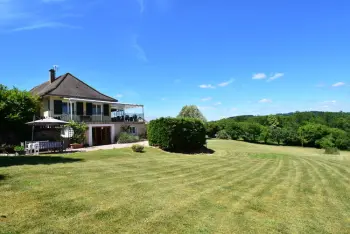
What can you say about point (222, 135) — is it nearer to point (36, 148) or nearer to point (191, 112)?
point (191, 112)

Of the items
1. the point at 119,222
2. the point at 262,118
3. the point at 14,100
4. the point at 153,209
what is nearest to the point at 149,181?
the point at 153,209

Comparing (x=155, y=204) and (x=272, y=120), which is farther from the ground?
(x=272, y=120)

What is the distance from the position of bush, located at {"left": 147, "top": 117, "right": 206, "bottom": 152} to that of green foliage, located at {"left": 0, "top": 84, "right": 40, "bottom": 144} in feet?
36.6

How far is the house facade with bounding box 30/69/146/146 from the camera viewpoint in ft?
86.9

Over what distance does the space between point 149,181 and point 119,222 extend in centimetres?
403

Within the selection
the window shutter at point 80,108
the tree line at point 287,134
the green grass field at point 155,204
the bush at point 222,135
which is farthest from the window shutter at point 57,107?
the bush at point 222,135

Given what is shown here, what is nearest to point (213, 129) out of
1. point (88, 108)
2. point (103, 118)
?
point (103, 118)

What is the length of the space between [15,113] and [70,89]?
8.07 meters

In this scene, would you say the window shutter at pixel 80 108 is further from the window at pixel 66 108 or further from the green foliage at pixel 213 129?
the green foliage at pixel 213 129

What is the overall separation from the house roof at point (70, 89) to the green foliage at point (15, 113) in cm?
256

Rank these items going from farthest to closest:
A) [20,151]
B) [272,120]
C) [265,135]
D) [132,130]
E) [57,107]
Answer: [272,120] < [265,135] < [132,130] < [57,107] < [20,151]

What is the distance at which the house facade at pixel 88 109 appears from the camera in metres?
26.5

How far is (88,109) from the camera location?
95.8 ft

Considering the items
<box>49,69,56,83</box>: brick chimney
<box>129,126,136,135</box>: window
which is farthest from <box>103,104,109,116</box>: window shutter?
<box>49,69,56,83</box>: brick chimney
